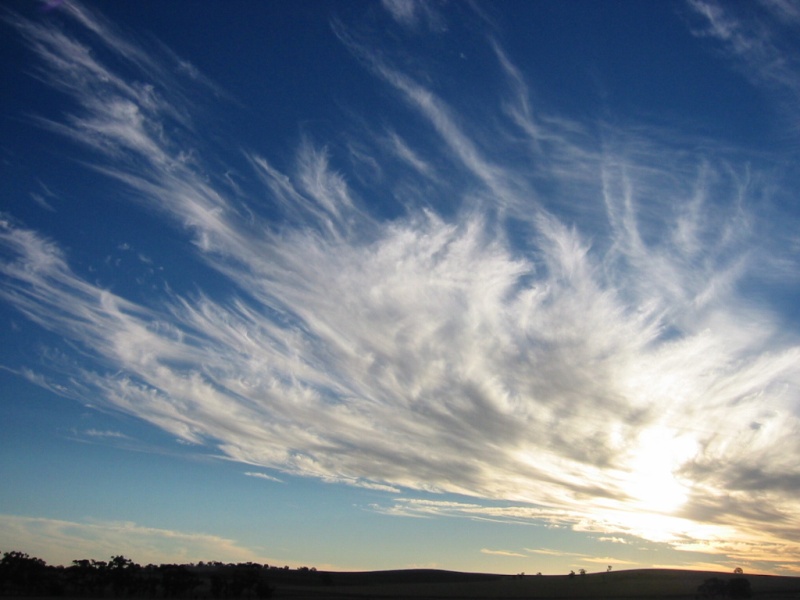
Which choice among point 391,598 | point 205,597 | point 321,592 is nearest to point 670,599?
point 391,598

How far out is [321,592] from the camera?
193750mm

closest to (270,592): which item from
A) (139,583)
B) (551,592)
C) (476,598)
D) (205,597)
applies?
(205,597)

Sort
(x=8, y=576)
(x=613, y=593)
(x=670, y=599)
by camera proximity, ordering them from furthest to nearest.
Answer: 1. (x=613, y=593)
2. (x=670, y=599)
3. (x=8, y=576)

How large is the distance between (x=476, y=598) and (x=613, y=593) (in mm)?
48404

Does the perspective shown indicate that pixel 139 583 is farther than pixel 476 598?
No

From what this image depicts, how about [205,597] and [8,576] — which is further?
[205,597]

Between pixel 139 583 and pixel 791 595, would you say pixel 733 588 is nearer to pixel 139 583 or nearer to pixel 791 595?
pixel 791 595

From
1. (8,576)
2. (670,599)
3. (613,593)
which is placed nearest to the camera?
(8,576)

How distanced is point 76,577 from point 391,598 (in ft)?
288

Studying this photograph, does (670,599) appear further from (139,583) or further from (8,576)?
(8,576)

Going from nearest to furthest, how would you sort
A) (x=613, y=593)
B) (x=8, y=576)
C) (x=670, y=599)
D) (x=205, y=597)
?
(x=8, y=576)
(x=205, y=597)
(x=670, y=599)
(x=613, y=593)

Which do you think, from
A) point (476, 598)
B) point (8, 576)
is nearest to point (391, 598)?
point (476, 598)

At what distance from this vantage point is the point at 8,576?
491 feet

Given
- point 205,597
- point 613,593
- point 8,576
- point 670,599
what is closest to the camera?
point 8,576
